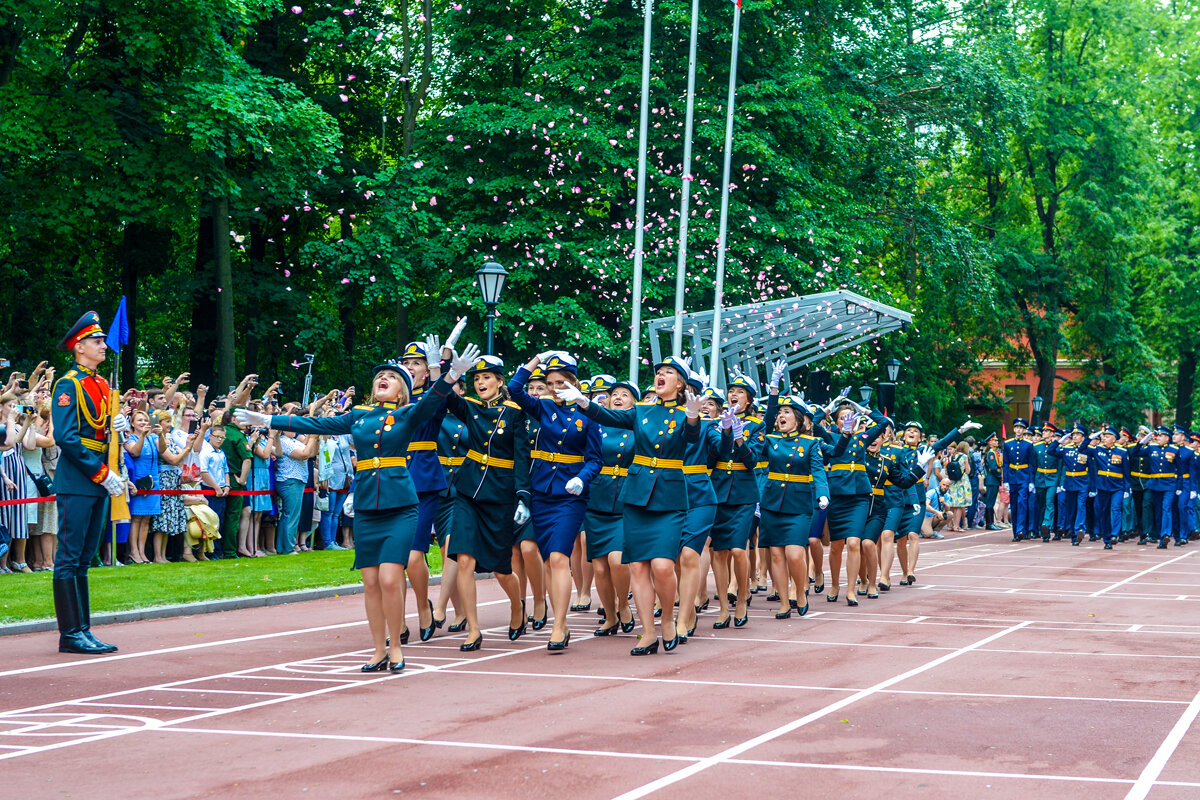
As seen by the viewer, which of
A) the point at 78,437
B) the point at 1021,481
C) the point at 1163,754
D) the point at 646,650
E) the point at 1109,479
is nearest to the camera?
the point at 1163,754

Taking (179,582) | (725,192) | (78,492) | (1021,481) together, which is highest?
(725,192)

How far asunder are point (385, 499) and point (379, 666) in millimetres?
1160

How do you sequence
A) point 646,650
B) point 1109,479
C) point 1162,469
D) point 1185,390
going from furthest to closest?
1. point 1185,390
2. point 1162,469
3. point 1109,479
4. point 646,650

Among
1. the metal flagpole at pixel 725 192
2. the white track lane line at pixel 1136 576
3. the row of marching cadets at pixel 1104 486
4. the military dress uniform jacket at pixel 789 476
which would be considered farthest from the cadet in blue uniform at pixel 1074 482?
the military dress uniform jacket at pixel 789 476

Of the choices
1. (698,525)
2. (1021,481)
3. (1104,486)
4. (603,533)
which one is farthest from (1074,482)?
(603,533)

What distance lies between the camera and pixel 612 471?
36.5ft

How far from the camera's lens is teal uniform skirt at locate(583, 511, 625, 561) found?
445 inches

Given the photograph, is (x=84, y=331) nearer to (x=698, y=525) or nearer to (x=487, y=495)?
(x=487, y=495)

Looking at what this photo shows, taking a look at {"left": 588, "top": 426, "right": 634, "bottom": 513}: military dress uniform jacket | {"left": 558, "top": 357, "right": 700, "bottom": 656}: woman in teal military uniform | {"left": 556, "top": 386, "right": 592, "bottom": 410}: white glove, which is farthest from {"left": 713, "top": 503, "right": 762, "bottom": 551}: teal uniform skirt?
{"left": 556, "top": 386, "right": 592, "bottom": 410}: white glove

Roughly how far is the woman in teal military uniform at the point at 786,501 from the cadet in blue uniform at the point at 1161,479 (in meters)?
16.6

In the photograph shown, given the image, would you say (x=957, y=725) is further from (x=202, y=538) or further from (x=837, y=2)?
(x=837, y=2)

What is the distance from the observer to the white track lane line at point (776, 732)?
6.23 metres

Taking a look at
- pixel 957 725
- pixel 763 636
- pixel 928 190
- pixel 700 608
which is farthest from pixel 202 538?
pixel 928 190

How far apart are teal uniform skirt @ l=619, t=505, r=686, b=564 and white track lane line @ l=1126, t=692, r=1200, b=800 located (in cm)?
371
